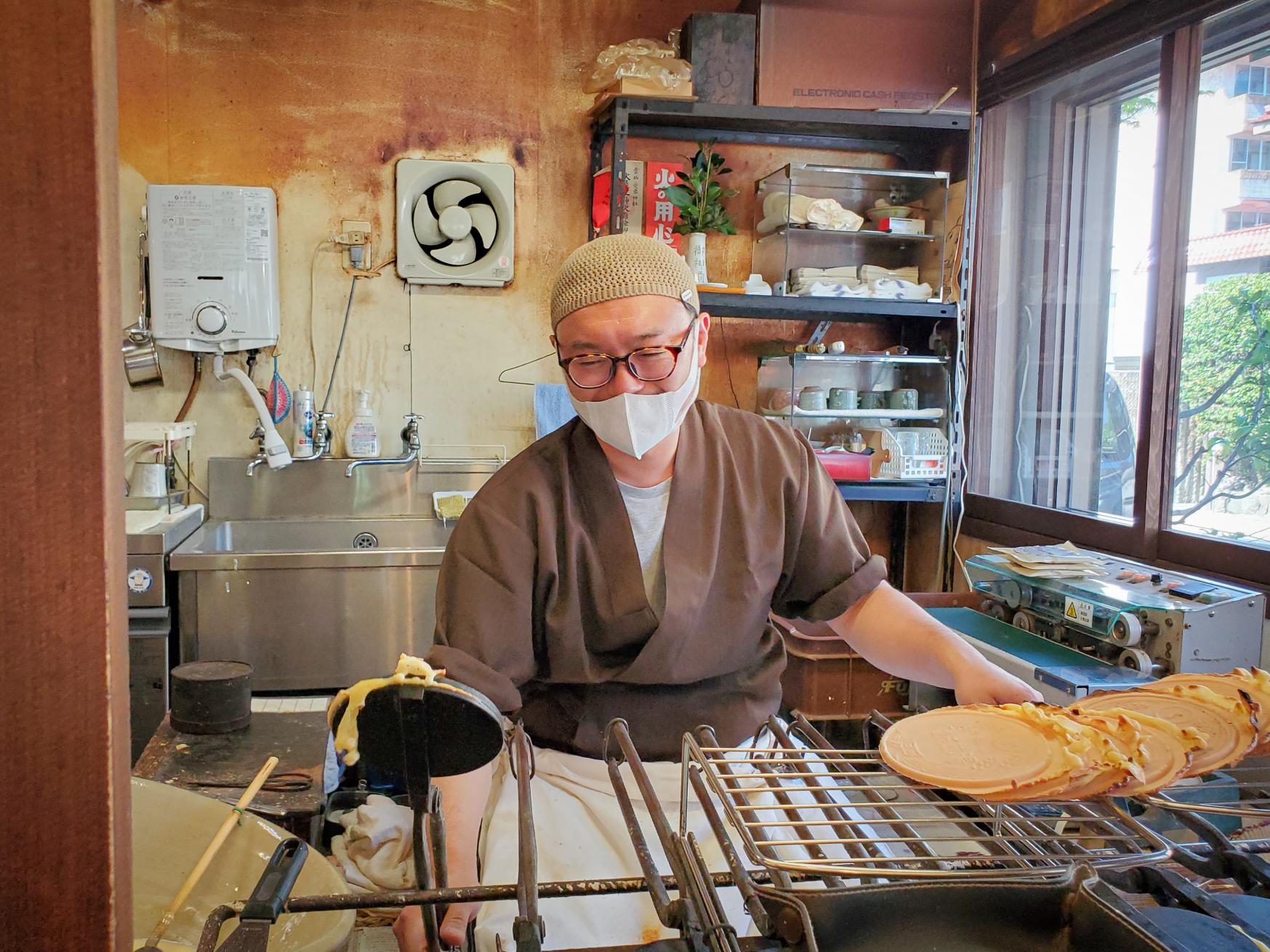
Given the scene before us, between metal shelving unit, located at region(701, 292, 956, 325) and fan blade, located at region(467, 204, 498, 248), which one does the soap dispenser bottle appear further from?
metal shelving unit, located at region(701, 292, 956, 325)

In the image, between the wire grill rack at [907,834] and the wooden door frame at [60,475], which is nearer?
the wooden door frame at [60,475]

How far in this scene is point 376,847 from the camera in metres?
1.56

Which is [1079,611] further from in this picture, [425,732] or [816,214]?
[425,732]

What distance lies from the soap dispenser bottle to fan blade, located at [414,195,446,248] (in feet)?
2.06

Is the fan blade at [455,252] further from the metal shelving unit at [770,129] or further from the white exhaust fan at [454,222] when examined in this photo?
the metal shelving unit at [770,129]

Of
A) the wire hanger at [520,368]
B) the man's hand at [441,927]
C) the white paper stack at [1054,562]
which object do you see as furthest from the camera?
the wire hanger at [520,368]

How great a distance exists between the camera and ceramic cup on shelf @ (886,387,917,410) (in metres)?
3.50

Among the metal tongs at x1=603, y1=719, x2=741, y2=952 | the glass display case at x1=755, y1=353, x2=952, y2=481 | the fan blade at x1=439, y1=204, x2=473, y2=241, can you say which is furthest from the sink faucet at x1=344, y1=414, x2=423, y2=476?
the metal tongs at x1=603, y1=719, x2=741, y2=952

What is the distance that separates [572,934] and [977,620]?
1996mm

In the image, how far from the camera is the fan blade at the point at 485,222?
3539mm

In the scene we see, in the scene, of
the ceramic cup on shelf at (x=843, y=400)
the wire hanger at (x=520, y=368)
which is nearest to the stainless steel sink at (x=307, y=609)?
the wire hanger at (x=520, y=368)

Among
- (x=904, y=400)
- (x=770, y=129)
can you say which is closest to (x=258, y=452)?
(x=770, y=129)

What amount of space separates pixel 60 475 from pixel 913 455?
3232mm

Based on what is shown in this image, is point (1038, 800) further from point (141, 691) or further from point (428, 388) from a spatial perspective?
point (428, 388)
